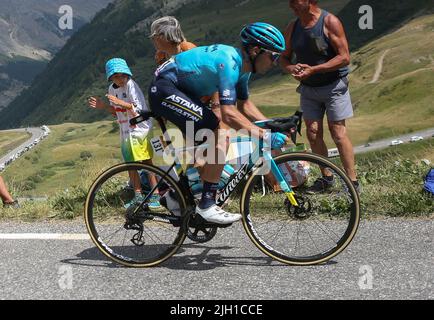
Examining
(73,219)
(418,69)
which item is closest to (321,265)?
(73,219)

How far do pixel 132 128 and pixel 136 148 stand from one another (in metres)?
0.32

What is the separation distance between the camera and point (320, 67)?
6.38 meters

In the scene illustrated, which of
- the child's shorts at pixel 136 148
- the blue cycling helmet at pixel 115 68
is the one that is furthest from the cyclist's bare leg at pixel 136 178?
the blue cycling helmet at pixel 115 68

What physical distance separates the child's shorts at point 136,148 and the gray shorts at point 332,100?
2.08 meters

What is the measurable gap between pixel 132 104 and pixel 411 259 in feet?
12.5

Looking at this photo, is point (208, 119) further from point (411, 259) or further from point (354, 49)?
point (354, 49)

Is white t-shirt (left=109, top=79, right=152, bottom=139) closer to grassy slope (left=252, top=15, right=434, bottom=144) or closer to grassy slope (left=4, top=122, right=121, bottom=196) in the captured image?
grassy slope (left=4, top=122, right=121, bottom=196)

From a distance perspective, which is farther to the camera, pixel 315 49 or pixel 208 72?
pixel 315 49

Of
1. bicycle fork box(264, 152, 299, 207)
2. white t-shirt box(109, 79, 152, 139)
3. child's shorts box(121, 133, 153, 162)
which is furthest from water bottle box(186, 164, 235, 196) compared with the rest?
white t-shirt box(109, 79, 152, 139)

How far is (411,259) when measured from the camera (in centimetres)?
462

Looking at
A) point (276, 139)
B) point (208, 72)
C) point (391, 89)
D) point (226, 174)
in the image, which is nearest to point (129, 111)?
point (226, 174)

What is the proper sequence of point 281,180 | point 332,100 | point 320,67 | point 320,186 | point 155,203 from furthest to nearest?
point 332,100, point 320,67, point 320,186, point 155,203, point 281,180

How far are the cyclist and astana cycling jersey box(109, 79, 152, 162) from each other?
6.07 feet

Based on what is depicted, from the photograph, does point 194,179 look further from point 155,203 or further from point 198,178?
point 155,203
